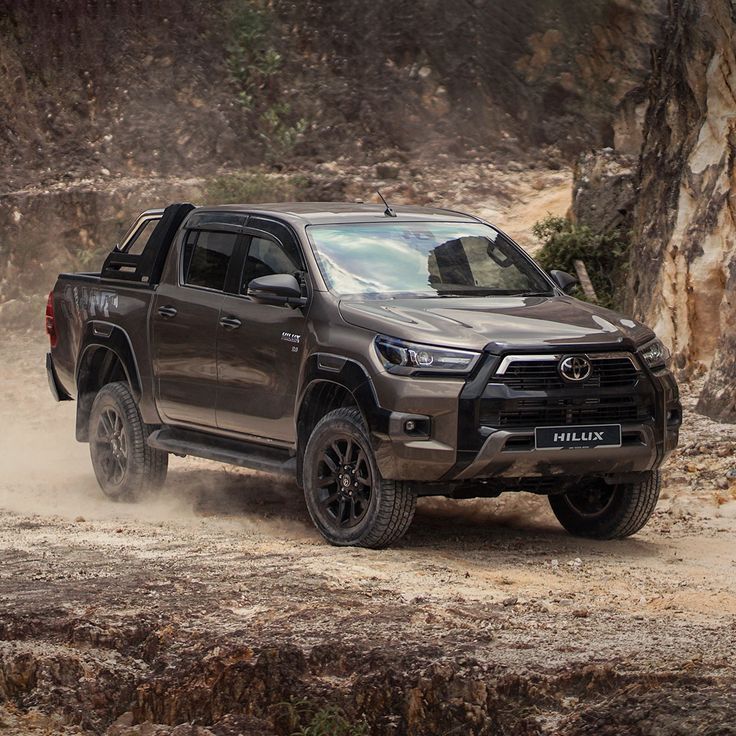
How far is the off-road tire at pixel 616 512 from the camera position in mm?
8859

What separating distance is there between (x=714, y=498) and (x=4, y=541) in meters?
4.84

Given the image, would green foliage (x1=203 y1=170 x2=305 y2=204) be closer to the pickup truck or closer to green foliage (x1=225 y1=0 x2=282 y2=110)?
green foliage (x1=225 y1=0 x2=282 y2=110)

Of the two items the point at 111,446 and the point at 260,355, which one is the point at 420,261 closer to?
the point at 260,355

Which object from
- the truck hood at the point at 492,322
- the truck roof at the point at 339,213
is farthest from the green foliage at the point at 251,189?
the truck hood at the point at 492,322

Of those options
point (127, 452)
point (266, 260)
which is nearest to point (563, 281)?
point (266, 260)

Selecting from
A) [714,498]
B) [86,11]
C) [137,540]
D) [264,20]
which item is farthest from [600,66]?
[137,540]

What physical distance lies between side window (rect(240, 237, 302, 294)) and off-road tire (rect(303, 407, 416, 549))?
3.82 ft

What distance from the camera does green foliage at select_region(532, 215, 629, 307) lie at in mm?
18891

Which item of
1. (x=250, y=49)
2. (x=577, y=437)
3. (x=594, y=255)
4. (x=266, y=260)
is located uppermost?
(x=250, y=49)

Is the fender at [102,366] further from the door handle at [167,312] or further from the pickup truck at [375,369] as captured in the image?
the door handle at [167,312]

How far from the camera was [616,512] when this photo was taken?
9.00 m

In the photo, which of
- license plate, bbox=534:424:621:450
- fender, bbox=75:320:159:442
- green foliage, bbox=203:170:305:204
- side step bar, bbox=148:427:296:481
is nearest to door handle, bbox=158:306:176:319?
fender, bbox=75:320:159:442

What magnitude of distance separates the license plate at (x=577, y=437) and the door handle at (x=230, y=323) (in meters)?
2.22

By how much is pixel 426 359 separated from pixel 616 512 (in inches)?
70.3
